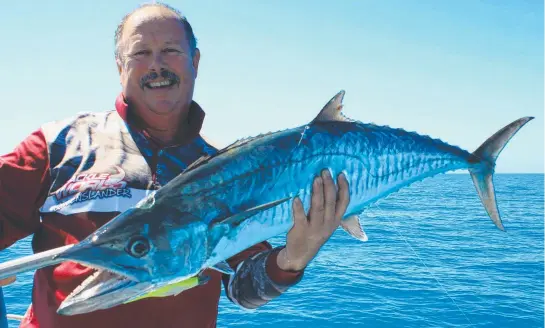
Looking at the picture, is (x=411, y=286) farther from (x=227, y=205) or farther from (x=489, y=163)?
(x=227, y=205)

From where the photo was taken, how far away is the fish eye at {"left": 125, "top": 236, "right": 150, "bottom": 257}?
1.79 meters

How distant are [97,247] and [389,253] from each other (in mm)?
15409

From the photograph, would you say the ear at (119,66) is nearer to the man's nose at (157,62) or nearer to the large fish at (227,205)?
the man's nose at (157,62)

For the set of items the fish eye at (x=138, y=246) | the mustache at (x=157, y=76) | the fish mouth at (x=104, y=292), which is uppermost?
the mustache at (x=157, y=76)

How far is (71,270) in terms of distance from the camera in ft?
7.34

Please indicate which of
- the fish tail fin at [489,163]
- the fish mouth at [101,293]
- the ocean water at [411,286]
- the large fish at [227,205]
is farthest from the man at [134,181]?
the ocean water at [411,286]

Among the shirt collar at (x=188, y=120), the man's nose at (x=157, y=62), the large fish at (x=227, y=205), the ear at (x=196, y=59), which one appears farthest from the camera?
the ear at (x=196, y=59)

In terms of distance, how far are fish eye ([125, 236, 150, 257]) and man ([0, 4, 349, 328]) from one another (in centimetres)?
57

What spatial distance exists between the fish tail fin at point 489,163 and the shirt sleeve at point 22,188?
2876 millimetres

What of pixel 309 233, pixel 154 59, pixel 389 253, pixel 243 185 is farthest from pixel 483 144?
pixel 389 253

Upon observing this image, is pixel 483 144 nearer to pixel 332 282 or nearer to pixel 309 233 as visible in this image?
pixel 309 233

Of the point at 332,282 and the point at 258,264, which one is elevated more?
the point at 258,264

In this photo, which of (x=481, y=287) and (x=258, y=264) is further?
(x=481, y=287)

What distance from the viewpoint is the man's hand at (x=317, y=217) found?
7.57 ft
